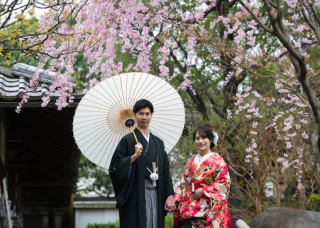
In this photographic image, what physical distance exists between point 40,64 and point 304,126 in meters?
5.36

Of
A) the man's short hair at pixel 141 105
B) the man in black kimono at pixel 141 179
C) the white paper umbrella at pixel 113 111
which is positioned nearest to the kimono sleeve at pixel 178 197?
the man in black kimono at pixel 141 179

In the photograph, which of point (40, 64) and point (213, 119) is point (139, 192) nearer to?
point (40, 64)

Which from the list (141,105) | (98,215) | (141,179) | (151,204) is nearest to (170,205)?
(151,204)

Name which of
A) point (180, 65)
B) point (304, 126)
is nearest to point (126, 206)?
point (304, 126)

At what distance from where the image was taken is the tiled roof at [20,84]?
16.1 feet

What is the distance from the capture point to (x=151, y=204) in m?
3.43

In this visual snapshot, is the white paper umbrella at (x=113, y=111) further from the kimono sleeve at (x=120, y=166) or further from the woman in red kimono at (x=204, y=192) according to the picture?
the woman in red kimono at (x=204, y=192)

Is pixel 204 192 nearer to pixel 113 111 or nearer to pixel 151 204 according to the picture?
pixel 151 204

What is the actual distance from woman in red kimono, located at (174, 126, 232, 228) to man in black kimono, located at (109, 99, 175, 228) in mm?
182

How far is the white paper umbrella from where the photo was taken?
365cm

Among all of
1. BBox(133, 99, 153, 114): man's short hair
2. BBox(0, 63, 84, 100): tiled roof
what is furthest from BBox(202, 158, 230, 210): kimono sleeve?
BBox(0, 63, 84, 100): tiled roof

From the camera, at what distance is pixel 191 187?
3629 millimetres

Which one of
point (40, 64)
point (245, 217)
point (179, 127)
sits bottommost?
point (245, 217)

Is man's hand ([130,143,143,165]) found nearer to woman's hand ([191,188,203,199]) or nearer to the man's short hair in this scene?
the man's short hair
